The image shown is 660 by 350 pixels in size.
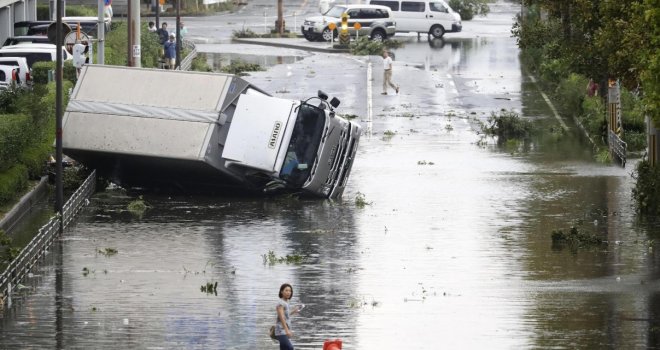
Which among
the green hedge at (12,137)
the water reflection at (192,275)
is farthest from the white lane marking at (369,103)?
the green hedge at (12,137)

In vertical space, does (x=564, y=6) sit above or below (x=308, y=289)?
above

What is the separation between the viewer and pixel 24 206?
30.1 metres

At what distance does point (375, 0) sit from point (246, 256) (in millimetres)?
43231

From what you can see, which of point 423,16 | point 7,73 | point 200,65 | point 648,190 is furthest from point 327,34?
point 648,190

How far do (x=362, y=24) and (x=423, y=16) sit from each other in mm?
3146

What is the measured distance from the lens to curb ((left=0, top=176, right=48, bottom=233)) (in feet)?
93.0

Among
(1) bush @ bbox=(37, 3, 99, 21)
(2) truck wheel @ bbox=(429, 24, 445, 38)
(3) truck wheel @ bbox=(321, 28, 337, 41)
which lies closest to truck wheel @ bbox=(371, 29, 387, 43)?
(3) truck wheel @ bbox=(321, 28, 337, 41)

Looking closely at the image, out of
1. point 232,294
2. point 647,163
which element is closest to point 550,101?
point 647,163

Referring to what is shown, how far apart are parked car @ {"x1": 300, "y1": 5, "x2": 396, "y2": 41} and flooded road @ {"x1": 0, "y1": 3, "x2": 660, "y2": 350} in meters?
25.0

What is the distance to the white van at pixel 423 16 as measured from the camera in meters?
66.9

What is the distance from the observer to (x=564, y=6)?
3616cm

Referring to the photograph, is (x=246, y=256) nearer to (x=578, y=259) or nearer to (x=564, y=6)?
(x=578, y=259)

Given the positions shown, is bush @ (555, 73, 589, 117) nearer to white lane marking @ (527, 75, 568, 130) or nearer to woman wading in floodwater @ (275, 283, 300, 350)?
white lane marking @ (527, 75, 568, 130)

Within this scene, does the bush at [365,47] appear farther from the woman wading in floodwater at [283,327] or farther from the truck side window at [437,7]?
the woman wading in floodwater at [283,327]
